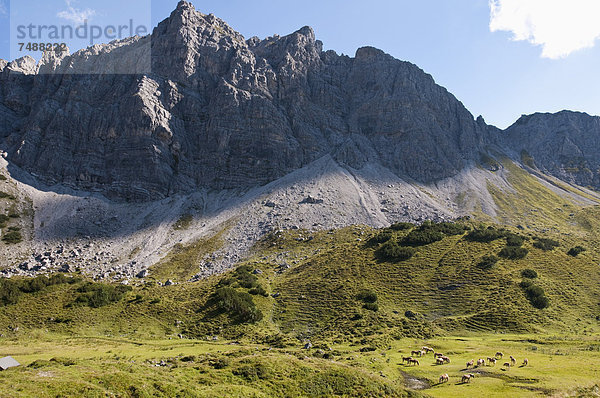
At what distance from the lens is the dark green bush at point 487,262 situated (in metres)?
70.0

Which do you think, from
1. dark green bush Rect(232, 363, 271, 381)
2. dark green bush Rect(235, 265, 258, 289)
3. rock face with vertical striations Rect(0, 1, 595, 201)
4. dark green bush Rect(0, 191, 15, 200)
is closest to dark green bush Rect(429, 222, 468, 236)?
dark green bush Rect(235, 265, 258, 289)

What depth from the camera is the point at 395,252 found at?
78.1m

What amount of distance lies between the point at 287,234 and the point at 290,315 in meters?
49.0

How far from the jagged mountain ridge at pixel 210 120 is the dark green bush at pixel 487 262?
87.7 m

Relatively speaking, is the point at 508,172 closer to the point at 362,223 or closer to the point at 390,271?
the point at 362,223

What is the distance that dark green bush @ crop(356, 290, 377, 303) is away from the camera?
206 ft

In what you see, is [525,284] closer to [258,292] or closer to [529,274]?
[529,274]

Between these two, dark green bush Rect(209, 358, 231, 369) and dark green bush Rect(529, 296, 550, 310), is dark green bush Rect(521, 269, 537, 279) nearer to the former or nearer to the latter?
dark green bush Rect(529, 296, 550, 310)

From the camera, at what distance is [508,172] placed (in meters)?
178

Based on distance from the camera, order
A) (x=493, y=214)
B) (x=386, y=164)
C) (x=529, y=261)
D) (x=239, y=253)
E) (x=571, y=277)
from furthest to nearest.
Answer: (x=386, y=164) → (x=493, y=214) → (x=239, y=253) → (x=529, y=261) → (x=571, y=277)

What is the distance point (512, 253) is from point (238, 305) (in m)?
57.7

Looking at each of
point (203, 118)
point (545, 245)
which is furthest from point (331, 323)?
point (203, 118)

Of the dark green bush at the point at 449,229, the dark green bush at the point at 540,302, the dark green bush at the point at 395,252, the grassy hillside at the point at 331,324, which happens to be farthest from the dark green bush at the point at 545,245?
the dark green bush at the point at 395,252

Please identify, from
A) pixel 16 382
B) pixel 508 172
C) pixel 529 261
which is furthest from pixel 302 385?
pixel 508 172
